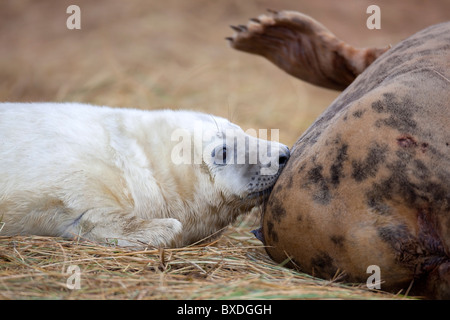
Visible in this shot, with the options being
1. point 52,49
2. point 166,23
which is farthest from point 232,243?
point 166,23

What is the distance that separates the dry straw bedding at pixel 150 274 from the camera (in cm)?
171

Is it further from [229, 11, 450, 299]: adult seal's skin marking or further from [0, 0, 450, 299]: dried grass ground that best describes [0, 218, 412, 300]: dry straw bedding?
[229, 11, 450, 299]: adult seal's skin marking

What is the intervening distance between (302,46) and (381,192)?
92.2 inches

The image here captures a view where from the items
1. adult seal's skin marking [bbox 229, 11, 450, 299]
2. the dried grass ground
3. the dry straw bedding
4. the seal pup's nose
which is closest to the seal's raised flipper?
the dried grass ground

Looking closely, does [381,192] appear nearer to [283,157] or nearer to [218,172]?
[283,157]

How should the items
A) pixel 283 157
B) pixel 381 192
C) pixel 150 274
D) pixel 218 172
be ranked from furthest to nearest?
pixel 218 172 → pixel 283 157 → pixel 150 274 → pixel 381 192

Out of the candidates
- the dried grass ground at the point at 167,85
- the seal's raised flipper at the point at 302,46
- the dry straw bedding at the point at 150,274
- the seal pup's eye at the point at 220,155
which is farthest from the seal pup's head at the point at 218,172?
the seal's raised flipper at the point at 302,46

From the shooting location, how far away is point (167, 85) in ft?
21.0

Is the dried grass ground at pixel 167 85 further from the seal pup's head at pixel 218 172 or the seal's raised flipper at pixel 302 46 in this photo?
the seal's raised flipper at pixel 302 46

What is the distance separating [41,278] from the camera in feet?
6.04

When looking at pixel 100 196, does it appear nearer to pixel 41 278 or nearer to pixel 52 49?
pixel 41 278

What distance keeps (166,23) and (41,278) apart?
21.5 feet

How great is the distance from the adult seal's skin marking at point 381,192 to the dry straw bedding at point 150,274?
0.37 ft

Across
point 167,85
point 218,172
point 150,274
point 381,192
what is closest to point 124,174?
point 218,172
